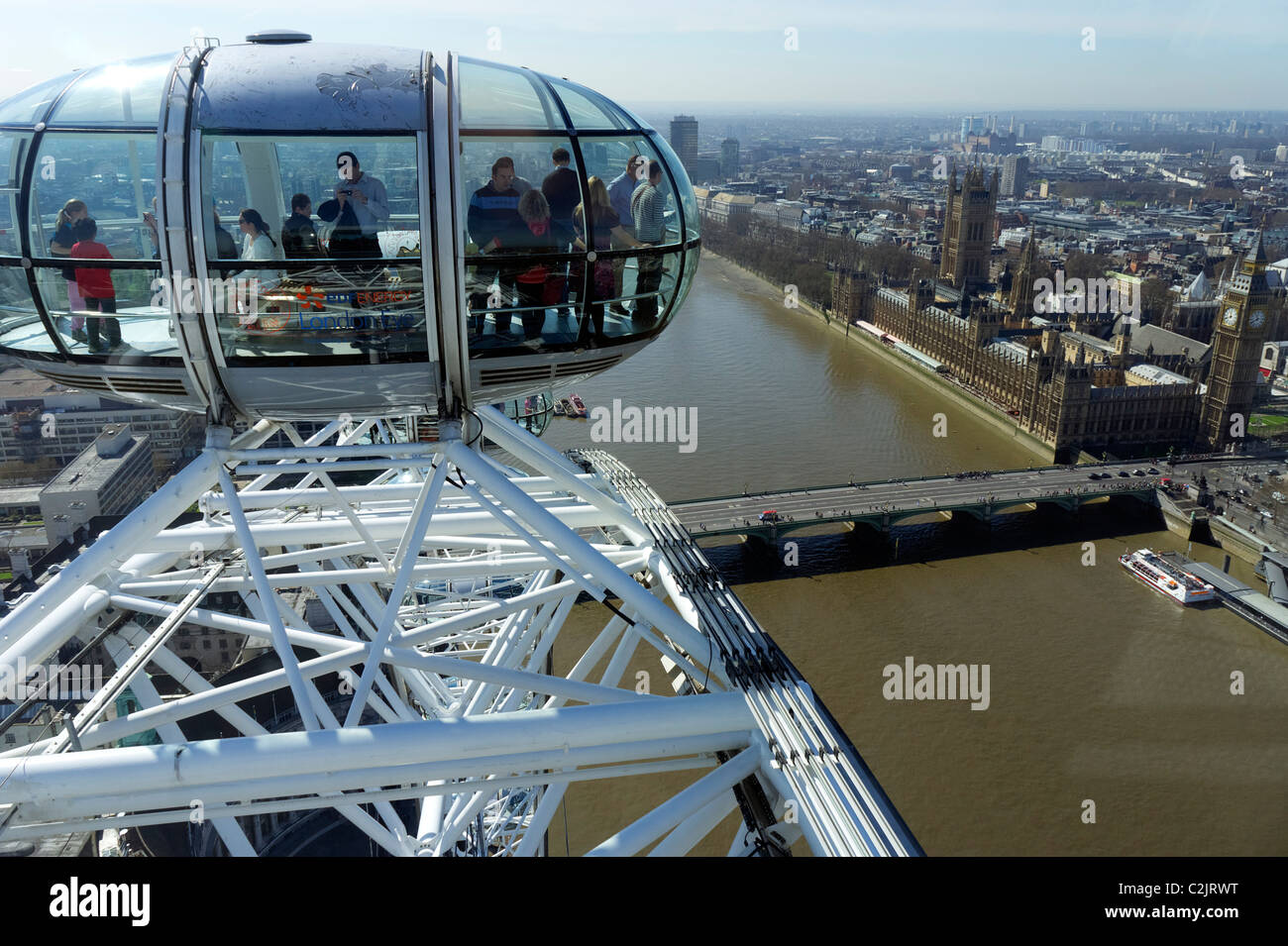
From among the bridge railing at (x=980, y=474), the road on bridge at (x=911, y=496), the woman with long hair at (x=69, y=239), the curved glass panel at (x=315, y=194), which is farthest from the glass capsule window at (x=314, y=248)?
the bridge railing at (x=980, y=474)

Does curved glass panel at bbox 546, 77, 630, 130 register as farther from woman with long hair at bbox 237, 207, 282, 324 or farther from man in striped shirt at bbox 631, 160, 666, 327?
woman with long hair at bbox 237, 207, 282, 324

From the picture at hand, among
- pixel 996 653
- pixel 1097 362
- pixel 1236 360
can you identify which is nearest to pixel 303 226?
pixel 996 653

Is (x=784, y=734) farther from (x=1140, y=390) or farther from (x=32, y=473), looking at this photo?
(x=1140, y=390)

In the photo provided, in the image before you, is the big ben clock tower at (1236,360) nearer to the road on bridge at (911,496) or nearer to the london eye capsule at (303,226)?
the road on bridge at (911,496)
